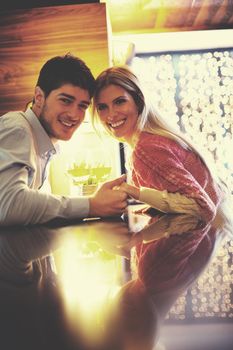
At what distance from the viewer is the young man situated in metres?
1.13

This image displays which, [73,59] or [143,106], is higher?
[73,59]

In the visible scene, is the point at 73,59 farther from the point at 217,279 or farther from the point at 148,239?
the point at 217,279

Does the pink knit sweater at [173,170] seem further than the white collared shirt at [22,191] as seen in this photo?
Yes

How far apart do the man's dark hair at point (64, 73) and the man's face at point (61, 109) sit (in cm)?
2

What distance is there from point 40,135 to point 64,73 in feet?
0.97

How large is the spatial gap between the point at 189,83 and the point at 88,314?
11.8 feet

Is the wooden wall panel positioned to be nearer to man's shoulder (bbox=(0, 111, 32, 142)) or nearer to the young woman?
the young woman

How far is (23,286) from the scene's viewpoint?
40cm

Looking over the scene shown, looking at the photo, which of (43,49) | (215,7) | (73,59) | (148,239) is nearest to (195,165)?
(73,59)

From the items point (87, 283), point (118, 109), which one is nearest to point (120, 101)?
point (118, 109)

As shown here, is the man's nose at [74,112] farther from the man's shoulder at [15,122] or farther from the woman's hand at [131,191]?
the woman's hand at [131,191]

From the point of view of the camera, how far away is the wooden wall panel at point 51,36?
7.09 ft

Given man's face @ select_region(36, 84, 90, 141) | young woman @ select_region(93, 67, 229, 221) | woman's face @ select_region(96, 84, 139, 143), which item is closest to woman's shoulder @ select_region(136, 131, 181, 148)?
young woman @ select_region(93, 67, 229, 221)

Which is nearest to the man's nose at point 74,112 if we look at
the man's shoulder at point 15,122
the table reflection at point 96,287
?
the man's shoulder at point 15,122
